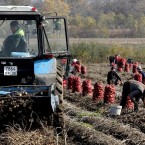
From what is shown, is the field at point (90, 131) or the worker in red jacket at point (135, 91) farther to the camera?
the worker in red jacket at point (135, 91)

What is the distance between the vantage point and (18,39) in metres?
11.0

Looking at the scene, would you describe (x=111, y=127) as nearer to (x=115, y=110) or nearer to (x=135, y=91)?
(x=115, y=110)

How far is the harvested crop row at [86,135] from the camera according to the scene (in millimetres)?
10008

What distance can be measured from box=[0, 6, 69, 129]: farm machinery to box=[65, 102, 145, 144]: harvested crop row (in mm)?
1343

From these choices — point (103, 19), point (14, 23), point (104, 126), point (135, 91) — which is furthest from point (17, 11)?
point (103, 19)

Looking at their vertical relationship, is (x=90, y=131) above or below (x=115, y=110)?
above

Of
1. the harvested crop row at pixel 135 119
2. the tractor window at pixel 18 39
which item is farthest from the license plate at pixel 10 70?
the harvested crop row at pixel 135 119

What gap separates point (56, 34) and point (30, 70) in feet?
4.04

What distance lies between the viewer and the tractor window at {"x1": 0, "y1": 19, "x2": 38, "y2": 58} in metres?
10.9

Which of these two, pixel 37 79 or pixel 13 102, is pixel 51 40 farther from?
pixel 13 102

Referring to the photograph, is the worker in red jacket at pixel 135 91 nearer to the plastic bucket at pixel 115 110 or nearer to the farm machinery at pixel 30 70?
the plastic bucket at pixel 115 110

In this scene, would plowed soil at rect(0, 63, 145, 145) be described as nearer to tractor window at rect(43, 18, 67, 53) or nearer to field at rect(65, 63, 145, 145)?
field at rect(65, 63, 145, 145)

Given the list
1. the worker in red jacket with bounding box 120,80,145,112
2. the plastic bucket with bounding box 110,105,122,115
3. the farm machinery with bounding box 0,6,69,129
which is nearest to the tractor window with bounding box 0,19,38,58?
the farm machinery with bounding box 0,6,69,129

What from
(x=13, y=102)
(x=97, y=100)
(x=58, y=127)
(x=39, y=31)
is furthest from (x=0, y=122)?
(x=97, y=100)
